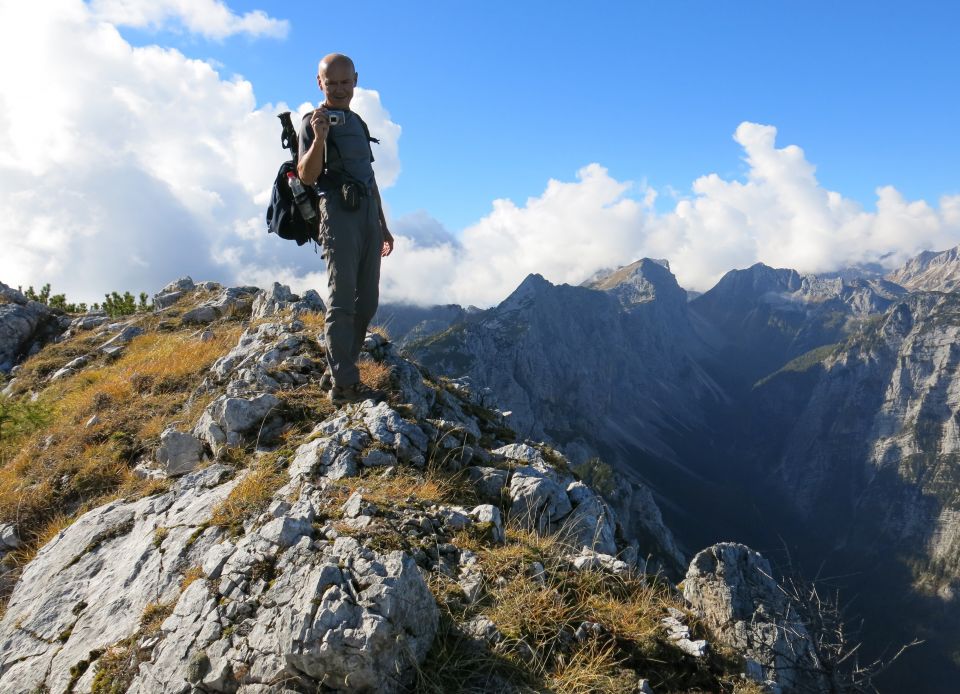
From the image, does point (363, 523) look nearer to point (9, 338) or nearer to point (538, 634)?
point (538, 634)

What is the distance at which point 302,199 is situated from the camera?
354 inches

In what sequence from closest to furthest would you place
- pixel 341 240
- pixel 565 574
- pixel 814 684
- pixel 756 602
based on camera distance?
1. pixel 565 574
2. pixel 814 684
3. pixel 756 602
4. pixel 341 240

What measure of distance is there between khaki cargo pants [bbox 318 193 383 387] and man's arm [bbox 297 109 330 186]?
0.44m

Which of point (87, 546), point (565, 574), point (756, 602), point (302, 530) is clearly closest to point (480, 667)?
point (565, 574)

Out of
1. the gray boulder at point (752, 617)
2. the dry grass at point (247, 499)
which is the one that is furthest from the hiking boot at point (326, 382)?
the gray boulder at point (752, 617)

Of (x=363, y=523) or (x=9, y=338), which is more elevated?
(x=9, y=338)

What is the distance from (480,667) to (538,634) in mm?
650

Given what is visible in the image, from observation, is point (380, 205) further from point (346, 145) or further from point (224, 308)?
point (224, 308)

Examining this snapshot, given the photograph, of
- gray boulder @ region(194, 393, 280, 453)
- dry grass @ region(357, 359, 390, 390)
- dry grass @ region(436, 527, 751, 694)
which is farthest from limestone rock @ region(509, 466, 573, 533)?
gray boulder @ region(194, 393, 280, 453)

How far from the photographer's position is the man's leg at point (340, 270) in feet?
27.9

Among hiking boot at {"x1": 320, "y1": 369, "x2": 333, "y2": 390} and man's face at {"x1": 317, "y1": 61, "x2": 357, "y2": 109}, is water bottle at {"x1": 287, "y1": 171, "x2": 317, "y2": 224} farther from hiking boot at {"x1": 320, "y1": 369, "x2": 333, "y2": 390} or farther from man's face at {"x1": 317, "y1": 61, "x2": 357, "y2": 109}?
hiking boot at {"x1": 320, "y1": 369, "x2": 333, "y2": 390}

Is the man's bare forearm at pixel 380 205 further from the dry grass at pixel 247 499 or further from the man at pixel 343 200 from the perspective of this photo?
the dry grass at pixel 247 499

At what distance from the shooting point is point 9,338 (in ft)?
74.8

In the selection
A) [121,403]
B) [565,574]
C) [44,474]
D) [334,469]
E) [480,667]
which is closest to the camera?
[480,667]
